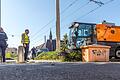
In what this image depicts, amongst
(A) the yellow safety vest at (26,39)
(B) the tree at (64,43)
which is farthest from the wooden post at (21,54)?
(B) the tree at (64,43)

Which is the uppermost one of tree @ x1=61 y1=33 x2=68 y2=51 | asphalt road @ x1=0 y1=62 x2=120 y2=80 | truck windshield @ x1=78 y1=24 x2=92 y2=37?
truck windshield @ x1=78 y1=24 x2=92 y2=37

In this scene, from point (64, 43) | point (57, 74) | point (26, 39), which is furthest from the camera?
point (64, 43)

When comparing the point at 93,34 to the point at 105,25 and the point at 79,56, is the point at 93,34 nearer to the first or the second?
the point at 105,25

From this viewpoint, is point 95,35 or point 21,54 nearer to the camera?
point 21,54

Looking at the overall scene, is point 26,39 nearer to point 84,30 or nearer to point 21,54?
point 21,54

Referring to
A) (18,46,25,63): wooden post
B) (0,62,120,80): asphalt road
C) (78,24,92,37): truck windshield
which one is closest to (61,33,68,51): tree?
(78,24,92,37): truck windshield

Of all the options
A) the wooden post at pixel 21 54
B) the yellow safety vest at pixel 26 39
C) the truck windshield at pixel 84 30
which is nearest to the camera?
the wooden post at pixel 21 54

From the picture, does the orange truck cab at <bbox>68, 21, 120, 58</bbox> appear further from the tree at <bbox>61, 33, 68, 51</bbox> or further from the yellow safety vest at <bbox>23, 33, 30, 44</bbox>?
the yellow safety vest at <bbox>23, 33, 30, 44</bbox>

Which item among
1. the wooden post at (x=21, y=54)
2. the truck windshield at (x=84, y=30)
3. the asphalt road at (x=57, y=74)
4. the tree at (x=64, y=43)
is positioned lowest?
the asphalt road at (x=57, y=74)

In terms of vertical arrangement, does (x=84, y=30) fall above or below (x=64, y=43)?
above

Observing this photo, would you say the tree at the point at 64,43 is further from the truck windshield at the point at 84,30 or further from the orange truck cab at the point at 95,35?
the truck windshield at the point at 84,30

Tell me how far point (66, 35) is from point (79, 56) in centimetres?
461

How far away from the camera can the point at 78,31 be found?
2203cm

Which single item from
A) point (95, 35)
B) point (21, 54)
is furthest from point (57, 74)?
point (95, 35)
